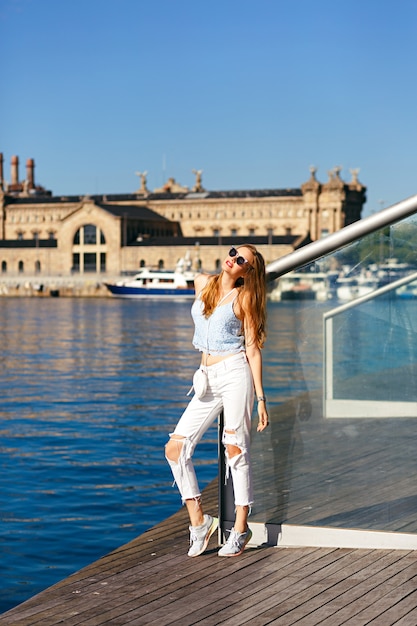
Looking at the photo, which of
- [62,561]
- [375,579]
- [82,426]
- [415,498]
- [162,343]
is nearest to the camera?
[375,579]

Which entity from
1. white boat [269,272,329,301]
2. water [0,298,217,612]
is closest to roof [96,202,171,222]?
water [0,298,217,612]

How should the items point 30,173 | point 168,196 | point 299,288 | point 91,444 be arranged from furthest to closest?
point 30,173 < point 168,196 < point 91,444 < point 299,288

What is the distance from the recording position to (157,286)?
90812 millimetres

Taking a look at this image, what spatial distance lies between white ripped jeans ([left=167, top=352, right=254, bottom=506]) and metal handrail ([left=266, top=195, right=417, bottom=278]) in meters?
0.53

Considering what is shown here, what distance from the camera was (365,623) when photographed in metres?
4.03

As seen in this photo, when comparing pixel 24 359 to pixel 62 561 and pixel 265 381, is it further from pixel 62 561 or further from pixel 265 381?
pixel 265 381

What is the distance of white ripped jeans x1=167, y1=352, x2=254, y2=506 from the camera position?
16.3 feet

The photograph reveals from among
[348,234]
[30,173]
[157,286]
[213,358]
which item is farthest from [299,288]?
[30,173]

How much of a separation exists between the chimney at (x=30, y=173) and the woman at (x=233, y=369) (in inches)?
5517

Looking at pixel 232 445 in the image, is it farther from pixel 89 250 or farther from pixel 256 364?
pixel 89 250

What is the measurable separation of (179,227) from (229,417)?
108 metres

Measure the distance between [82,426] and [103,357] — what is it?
1462cm

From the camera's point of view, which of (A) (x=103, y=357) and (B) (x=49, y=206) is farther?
(B) (x=49, y=206)

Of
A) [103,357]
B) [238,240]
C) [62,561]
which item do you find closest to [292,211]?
[238,240]
